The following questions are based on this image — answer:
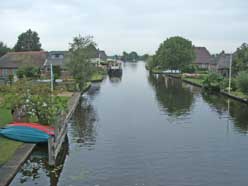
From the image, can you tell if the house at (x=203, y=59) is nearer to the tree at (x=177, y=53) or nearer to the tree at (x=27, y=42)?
the tree at (x=177, y=53)

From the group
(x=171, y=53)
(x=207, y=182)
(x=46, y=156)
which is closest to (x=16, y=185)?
(x=46, y=156)

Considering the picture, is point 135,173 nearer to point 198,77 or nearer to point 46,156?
point 46,156

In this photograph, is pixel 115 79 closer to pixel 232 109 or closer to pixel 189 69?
pixel 189 69

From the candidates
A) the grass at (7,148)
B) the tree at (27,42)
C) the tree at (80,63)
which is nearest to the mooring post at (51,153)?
the grass at (7,148)

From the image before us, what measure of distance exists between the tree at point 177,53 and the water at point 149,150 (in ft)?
185

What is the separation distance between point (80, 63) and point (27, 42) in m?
71.5

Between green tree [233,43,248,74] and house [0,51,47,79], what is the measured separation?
39.8m

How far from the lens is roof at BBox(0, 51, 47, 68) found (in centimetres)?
7253

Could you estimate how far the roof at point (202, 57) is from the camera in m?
106

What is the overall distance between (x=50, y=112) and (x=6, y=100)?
3165 mm

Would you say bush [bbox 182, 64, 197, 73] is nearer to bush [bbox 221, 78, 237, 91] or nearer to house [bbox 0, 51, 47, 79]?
house [bbox 0, 51, 47, 79]

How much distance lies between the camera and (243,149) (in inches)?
755

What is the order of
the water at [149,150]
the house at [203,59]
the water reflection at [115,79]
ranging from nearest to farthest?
the water at [149,150]
the water reflection at [115,79]
the house at [203,59]

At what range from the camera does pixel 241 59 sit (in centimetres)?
5503
